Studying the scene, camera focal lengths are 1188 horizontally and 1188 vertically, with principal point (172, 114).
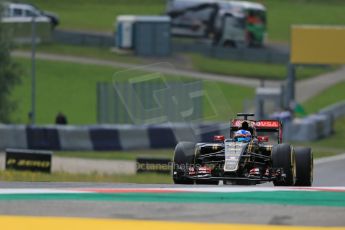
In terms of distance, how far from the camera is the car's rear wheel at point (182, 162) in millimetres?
16578

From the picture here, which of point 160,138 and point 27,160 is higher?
point 27,160

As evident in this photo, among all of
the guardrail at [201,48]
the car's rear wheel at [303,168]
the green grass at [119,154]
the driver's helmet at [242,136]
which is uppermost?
the driver's helmet at [242,136]

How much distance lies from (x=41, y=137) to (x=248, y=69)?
2566cm

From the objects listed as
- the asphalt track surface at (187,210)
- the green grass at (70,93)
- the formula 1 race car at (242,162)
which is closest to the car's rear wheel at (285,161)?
the formula 1 race car at (242,162)

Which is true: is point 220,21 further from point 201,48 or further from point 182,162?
point 182,162

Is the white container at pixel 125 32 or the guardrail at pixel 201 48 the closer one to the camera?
the white container at pixel 125 32

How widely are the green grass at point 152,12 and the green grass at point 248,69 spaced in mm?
8944

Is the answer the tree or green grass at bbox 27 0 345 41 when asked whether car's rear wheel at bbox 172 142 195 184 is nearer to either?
the tree

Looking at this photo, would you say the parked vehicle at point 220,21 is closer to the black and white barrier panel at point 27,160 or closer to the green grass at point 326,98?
the green grass at point 326,98

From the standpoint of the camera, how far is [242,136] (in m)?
16.7

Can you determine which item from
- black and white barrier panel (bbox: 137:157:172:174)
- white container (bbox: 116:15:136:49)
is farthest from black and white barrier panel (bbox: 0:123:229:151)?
white container (bbox: 116:15:136:49)

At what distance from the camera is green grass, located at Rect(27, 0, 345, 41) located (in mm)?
69000

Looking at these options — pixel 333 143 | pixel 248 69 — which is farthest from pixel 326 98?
pixel 333 143

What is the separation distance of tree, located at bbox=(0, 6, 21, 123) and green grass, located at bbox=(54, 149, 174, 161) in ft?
21.8
